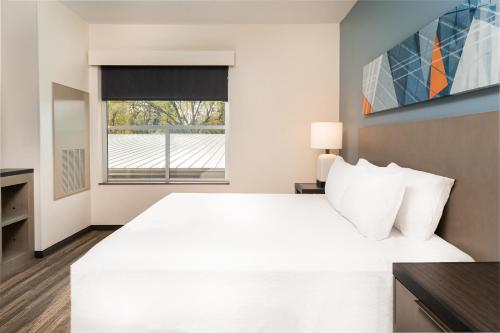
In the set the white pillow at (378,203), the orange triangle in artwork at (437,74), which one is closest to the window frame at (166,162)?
the white pillow at (378,203)

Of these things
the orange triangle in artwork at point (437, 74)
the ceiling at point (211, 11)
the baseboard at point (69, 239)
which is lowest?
the baseboard at point (69, 239)

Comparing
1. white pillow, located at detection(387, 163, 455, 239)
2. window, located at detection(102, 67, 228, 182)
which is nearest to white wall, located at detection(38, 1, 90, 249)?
window, located at detection(102, 67, 228, 182)

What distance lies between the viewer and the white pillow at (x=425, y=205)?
1.70 meters

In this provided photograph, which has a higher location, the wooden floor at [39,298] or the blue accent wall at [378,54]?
the blue accent wall at [378,54]

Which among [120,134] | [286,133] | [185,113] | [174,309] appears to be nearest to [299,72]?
[286,133]

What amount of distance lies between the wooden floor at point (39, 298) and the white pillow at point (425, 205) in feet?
6.98

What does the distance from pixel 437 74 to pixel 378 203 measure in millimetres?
846

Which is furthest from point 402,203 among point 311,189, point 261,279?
point 311,189

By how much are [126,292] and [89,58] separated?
3.65 meters

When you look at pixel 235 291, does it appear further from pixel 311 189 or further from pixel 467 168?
pixel 311 189

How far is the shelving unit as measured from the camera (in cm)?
301

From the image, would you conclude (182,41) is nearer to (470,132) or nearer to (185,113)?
(185,113)

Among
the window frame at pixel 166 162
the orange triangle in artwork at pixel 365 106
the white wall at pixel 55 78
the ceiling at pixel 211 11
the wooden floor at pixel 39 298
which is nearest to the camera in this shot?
the wooden floor at pixel 39 298

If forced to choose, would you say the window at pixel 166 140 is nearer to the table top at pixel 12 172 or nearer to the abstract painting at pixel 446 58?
the table top at pixel 12 172
